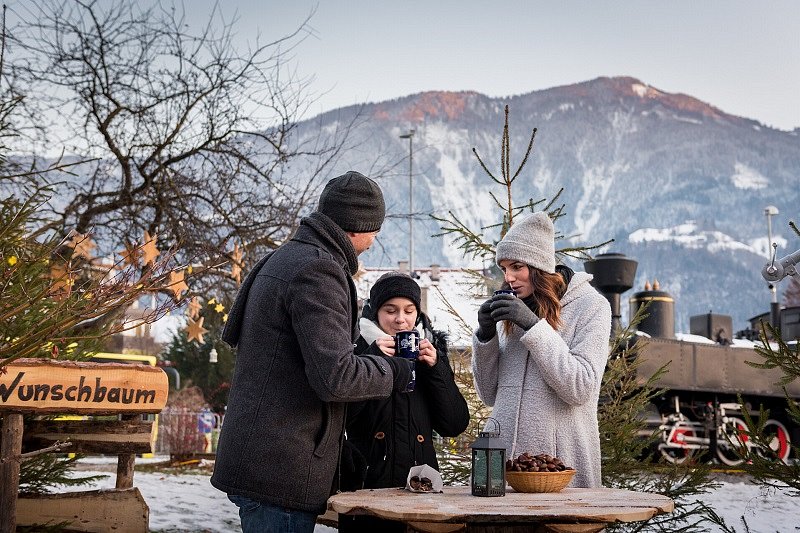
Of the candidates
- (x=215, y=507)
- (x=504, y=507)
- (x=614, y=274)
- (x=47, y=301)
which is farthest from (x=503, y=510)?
(x=614, y=274)

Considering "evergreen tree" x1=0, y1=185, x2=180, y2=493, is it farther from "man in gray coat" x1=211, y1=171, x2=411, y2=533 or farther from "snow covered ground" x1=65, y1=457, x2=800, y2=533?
"snow covered ground" x1=65, y1=457, x2=800, y2=533

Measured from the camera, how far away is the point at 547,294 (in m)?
3.75

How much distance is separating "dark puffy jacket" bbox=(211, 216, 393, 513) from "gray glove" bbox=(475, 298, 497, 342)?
2.47 feet

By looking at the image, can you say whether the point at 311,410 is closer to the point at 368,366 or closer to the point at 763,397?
the point at 368,366

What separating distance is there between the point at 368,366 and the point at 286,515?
1.63ft

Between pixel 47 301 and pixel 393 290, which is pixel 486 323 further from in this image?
pixel 47 301

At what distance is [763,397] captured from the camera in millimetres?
17422

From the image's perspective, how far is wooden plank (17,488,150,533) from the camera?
215 inches

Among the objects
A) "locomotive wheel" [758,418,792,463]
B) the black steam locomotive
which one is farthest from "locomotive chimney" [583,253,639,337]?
"locomotive wheel" [758,418,792,463]

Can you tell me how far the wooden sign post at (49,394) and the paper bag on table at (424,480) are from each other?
87.3 inches

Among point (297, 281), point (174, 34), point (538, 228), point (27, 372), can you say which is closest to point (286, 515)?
point (297, 281)

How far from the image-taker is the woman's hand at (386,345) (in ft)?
10.4

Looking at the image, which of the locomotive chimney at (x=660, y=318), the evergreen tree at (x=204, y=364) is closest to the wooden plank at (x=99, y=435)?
the locomotive chimney at (x=660, y=318)

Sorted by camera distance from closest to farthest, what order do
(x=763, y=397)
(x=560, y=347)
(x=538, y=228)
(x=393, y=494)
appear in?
1. (x=393, y=494)
2. (x=560, y=347)
3. (x=538, y=228)
4. (x=763, y=397)
